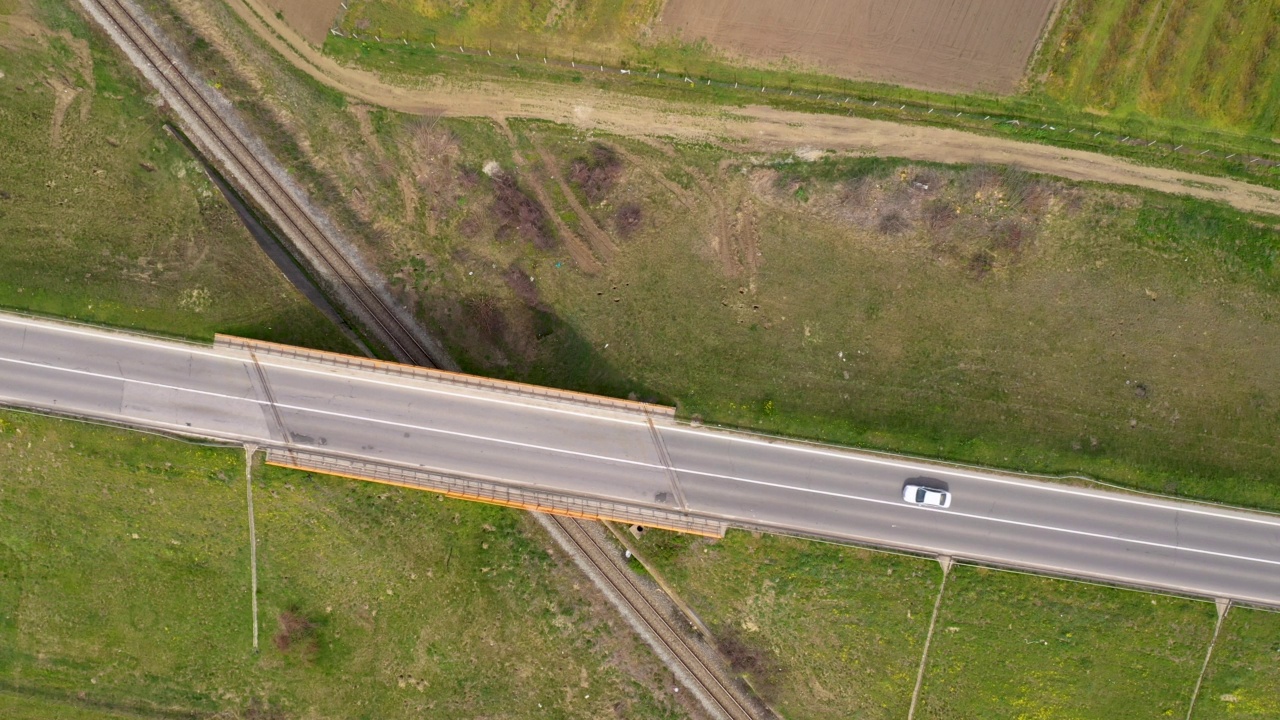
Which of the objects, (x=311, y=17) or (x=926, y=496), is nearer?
(x=926, y=496)

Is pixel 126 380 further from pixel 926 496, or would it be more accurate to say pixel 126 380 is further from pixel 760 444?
pixel 926 496

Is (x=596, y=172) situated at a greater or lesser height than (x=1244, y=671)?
greater

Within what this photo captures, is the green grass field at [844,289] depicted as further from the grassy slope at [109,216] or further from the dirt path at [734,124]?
the grassy slope at [109,216]

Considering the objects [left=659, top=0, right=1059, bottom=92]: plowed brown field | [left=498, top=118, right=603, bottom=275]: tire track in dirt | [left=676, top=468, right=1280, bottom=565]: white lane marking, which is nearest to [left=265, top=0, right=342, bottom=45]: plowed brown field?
[left=498, top=118, right=603, bottom=275]: tire track in dirt

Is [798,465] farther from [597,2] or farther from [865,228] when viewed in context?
[597,2]

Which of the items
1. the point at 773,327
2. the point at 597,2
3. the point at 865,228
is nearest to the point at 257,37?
Answer: the point at 597,2

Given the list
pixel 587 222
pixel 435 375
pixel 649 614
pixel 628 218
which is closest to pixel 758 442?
pixel 649 614

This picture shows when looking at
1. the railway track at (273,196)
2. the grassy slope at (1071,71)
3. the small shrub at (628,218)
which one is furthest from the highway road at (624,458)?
the grassy slope at (1071,71)
